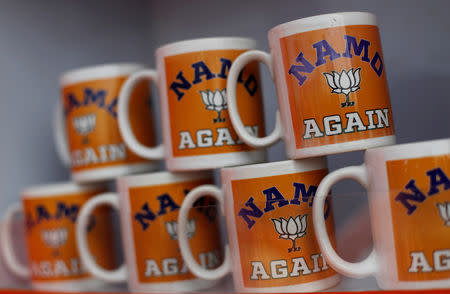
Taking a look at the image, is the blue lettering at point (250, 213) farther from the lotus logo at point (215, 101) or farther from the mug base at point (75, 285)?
the mug base at point (75, 285)

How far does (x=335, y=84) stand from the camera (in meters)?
0.64

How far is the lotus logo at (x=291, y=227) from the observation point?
617mm

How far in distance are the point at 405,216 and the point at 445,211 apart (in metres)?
0.04

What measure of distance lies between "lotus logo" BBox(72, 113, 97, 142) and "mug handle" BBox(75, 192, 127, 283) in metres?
0.10

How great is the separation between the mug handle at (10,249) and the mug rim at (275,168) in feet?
1.30

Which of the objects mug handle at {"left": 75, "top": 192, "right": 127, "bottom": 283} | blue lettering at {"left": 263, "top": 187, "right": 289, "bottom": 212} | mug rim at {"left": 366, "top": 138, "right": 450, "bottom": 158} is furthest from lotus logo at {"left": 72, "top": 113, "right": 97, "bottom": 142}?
mug rim at {"left": 366, "top": 138, "right": 450, "bottom": 158}

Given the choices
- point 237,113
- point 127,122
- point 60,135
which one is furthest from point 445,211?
point 60,135

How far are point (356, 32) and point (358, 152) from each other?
0.43ft

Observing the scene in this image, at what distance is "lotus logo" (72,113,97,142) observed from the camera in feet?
2.84

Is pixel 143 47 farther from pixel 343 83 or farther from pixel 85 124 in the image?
pixel 343 83

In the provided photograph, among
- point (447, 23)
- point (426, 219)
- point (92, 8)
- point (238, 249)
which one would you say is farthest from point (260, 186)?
point (92, 8)

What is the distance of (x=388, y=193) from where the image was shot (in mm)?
566

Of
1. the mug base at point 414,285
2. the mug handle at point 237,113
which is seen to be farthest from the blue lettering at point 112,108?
the mug base at point 414,285

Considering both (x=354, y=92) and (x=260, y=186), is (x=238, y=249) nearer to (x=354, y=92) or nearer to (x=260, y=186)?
(x=260, y=186)
